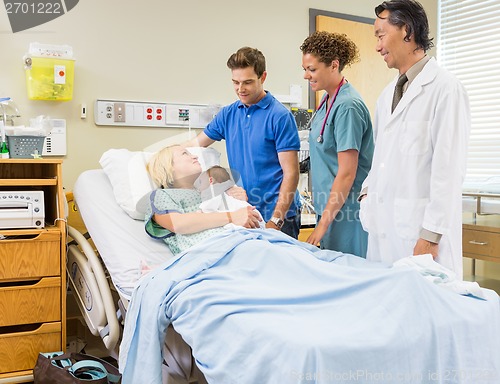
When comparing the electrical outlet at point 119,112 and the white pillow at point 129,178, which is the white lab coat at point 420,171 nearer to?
the white pillow at point 129,178

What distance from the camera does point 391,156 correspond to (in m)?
1.87

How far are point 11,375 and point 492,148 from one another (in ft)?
10.4

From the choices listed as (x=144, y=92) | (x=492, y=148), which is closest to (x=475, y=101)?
(x=492, y=148)

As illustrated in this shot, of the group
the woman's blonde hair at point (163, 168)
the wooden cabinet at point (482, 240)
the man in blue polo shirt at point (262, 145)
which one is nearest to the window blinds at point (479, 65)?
the wooden cabinet at point (482, 240)

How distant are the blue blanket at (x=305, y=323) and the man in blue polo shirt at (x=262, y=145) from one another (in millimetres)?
569

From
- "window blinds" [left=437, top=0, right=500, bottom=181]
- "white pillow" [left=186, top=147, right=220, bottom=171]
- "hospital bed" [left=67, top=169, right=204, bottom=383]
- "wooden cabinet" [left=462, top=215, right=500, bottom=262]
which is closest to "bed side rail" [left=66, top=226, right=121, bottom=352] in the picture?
"hospital bed" [left=67, top=169, right=204, bottom=383]

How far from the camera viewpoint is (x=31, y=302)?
2092 mm

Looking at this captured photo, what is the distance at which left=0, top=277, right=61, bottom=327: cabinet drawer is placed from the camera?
2.05 m

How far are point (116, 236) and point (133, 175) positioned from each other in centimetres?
30

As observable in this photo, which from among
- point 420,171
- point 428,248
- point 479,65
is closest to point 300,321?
point 428,248

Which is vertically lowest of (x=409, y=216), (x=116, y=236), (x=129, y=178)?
(x=116, y=236)

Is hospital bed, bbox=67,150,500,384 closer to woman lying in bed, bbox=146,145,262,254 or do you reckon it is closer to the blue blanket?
the blue blanket

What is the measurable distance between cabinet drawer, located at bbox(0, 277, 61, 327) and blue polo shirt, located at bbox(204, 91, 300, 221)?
888mm

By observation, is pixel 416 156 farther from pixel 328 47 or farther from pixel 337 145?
pixel 328 47
